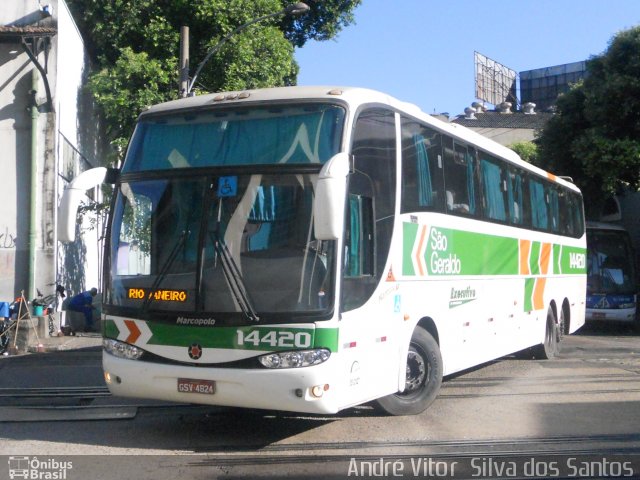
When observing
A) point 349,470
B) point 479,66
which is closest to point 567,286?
point 349,470

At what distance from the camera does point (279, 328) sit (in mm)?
7141

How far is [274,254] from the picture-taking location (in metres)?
7.25

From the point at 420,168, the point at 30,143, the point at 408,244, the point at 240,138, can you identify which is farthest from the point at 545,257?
the point at 30,143

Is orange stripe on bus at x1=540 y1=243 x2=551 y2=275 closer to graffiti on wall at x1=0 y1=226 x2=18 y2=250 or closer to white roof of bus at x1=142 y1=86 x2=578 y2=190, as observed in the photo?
white roof of bus at x1=142 y1=86 x2=578 y2=190

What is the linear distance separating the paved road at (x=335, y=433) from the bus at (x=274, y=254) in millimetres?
479

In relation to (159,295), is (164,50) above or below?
above

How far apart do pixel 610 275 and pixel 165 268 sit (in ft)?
62.2

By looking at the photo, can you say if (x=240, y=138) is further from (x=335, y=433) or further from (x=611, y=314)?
(x=611, y=314)

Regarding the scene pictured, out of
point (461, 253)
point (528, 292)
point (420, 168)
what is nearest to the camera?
point (420, 168)

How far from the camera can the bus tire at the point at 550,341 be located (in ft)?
47.7

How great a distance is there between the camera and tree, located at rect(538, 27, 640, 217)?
78.8ft

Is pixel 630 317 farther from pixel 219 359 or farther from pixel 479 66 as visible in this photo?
pixel 479 66

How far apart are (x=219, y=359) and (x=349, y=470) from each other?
1.49 m

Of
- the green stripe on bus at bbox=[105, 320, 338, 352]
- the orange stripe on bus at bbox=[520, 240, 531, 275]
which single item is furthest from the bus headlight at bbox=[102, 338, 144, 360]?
the orange stripe on bus at bbox=[520, 240, 531, 275]
